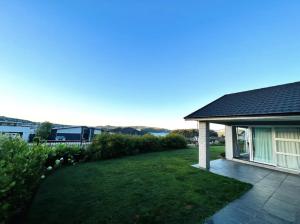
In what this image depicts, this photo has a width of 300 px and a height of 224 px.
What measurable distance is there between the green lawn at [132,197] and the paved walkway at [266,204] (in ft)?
0.85

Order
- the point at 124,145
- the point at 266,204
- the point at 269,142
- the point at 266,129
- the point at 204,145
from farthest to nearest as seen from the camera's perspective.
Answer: the point at 124,145
the point at 266,129
the point at 269,142
the point at 204,145
the point at 266,204

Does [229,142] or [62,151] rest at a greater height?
[229,142]

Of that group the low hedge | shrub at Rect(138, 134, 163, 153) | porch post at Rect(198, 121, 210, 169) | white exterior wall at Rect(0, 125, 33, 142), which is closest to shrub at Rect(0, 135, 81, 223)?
the low hedge

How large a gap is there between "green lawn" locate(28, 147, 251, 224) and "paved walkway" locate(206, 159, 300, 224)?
0.85 ft

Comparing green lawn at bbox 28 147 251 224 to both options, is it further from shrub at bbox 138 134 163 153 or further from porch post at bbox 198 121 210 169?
shrub at bbox 138 134 163 153

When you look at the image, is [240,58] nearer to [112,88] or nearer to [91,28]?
[91,28]

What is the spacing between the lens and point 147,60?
12945 millimetres

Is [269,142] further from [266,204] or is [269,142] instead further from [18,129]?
[18,129]

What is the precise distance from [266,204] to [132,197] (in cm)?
401

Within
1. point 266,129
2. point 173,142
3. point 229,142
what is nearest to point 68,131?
point 173,142

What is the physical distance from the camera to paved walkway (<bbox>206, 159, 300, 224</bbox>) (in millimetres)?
3299

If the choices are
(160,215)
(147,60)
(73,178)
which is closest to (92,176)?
(73,178)

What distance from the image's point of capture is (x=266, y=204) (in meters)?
3.98

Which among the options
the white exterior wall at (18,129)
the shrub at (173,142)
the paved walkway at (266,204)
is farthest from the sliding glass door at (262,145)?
the white exterior wall at (18,129)
